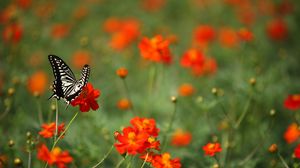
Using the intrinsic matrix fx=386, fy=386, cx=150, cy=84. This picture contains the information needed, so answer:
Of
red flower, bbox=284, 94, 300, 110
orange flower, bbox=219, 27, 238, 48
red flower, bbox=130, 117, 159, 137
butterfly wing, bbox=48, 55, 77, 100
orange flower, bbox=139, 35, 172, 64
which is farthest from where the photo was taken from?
orange flower, bbox=219, 27, 238, 48

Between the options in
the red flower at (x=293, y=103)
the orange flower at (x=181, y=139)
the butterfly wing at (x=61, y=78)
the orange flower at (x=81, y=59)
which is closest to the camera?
the butterfly wing at (x=61, y=78)

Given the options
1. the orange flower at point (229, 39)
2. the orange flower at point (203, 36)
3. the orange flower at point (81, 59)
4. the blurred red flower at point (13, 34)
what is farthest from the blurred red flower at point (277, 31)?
the blurred red flower at point (13, 34)

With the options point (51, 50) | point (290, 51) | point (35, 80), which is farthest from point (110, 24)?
point (290, 51)

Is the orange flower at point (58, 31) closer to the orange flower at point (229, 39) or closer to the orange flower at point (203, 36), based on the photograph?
the orange flower at point (203, 36)

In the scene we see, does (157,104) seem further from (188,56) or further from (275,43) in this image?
(275,43)

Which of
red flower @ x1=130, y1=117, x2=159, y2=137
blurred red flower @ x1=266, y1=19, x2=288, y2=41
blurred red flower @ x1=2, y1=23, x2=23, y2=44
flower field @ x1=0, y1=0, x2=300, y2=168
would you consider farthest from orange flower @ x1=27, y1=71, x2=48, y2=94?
blurred red flower @ x1=266, y1=19, x2=288, y2=41

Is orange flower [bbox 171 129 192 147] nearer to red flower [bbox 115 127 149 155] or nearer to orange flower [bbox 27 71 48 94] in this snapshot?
red flower [bbox 115 127 149 155]

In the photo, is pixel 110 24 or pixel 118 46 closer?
pixel 118 46
